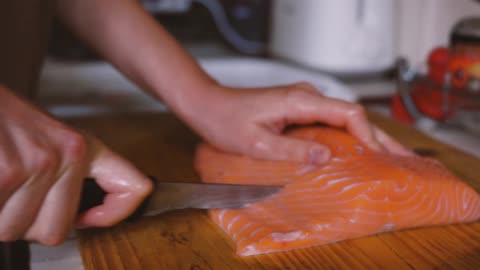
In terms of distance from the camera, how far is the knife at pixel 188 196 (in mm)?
901

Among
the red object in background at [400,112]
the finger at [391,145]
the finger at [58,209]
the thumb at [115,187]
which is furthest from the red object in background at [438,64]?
the finger at [58,209]

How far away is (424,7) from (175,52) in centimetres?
144

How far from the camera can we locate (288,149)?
1.17 meters

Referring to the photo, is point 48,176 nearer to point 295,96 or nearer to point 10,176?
point 10,176

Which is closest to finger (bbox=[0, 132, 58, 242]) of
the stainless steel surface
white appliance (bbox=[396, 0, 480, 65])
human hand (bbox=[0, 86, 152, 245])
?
human hand (bbox=[0, 86, 152, 245])

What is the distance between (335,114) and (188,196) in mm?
395

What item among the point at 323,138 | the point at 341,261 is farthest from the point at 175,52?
the point at 341,261

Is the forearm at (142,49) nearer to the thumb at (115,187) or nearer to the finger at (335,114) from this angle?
the finger at (335,114)

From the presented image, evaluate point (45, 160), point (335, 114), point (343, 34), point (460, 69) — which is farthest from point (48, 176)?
point (343, 34)

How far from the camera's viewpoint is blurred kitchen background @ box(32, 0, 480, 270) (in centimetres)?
171

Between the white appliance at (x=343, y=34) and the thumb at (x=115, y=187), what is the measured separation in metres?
1.39

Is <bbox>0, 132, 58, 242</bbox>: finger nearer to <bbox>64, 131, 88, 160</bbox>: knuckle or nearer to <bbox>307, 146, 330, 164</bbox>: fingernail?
<bbox>64, 131, 88, 160</bbox>: knuckle

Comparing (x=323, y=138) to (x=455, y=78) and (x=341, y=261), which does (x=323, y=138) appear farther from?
(x=455, y=78)

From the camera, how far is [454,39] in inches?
68.1
